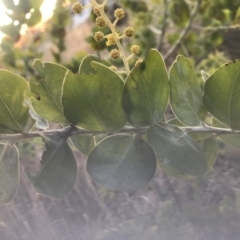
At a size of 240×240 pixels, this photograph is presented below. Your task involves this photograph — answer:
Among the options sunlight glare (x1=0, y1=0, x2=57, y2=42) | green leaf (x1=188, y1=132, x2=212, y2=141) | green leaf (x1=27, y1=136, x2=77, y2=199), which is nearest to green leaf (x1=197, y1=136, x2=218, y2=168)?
green leaf (x1=188, y1=132, x2=212, y2=141)

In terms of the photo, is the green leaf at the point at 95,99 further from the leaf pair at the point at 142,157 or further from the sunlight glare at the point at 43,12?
the sunlight glare at the point at 43,12

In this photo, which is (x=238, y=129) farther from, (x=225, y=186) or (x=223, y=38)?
(x=223, y=38)

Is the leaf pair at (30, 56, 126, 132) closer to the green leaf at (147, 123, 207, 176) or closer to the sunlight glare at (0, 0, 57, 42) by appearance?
the green leaf at (147, 123, 207, 176)

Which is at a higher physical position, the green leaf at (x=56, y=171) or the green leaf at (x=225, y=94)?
the green leaf at (x=225, y=94)

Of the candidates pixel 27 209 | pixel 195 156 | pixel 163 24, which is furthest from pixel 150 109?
pixel 163 24

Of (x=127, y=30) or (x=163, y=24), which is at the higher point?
(x=127, y=30)

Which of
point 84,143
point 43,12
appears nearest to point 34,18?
point 43,12

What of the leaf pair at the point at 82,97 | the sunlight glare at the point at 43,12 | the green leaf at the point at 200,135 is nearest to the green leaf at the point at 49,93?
the leaf pair at the point at 82,97

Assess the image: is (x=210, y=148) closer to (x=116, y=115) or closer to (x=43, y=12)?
(x=116, y=115)
